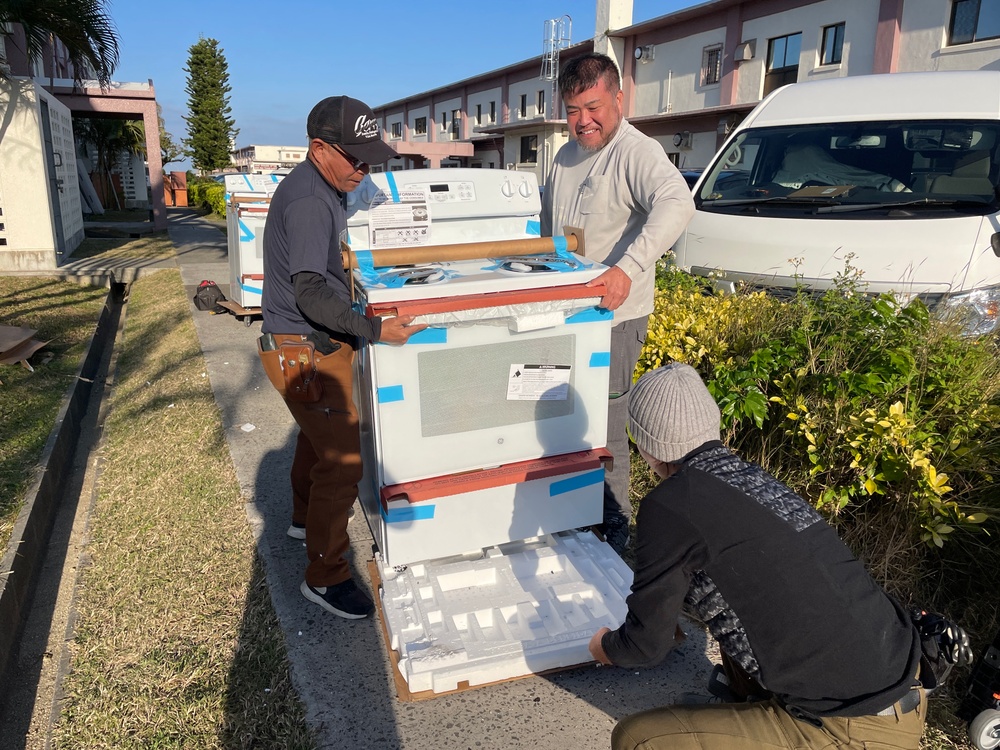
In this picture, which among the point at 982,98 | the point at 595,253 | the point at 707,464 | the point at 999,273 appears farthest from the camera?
the point at 982,98

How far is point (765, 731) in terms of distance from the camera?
169 cm

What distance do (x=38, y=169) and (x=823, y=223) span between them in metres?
13.0

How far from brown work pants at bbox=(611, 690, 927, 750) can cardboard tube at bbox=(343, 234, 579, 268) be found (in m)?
1.78

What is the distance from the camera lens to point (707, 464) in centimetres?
168

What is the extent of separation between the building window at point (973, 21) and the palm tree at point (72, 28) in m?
17.2

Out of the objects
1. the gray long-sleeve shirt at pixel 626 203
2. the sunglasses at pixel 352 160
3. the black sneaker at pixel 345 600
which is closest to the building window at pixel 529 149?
the gray long-sleeve shirt at pixel 626 203

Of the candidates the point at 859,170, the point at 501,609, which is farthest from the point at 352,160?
the point at 859,170

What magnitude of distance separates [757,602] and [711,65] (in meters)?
23.6

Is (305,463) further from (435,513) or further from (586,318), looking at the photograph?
(586,318)

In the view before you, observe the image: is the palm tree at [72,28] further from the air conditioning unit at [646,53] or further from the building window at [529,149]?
the building window at [529,149]

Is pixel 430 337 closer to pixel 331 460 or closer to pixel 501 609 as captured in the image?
pixel 331 460

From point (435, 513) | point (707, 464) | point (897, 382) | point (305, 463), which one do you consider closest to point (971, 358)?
point (897, 382)

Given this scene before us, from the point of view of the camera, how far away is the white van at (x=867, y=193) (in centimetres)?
392

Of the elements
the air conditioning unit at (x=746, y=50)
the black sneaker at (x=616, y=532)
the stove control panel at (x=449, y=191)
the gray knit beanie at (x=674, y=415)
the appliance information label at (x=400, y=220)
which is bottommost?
the black sneaker at (x=616, y=532)
